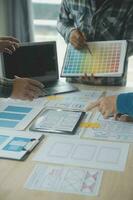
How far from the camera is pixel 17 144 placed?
1330mm

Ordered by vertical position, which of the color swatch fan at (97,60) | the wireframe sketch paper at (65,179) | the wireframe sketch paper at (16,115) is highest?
the color swatch fan at (97,60)

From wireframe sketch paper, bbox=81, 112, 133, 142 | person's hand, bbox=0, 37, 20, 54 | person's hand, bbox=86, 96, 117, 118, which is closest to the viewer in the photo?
wireframe sketch paper, bbox=81, 112, 133, 142

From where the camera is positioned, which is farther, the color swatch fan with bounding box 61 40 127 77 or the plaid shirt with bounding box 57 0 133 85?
the plaid shirt with bounding box 57 0 133 85

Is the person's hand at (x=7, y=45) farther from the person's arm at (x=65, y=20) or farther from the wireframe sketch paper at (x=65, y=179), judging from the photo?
the wireframe sketch paper at (x=65, y=179)

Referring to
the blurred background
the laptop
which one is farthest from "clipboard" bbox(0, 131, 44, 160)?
the blurred background

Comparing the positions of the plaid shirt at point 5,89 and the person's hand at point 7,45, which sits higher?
the person's hand at point 7,45

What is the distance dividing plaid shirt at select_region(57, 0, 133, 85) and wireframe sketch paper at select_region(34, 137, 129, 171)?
68cm

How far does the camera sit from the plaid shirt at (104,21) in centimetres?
192

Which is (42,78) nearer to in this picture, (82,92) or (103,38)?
(82,92)

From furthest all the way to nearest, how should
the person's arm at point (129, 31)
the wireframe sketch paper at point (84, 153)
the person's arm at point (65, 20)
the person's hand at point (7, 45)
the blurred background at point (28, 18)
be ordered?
the blurred background at point (28, 18) < the person's arm at point (65, 20) < the person's arm at point (129, 31) < the person's hand at point (7, 45) < the wireframe sketch paper at point (84, 153)

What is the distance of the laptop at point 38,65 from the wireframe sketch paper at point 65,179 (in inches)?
29.8

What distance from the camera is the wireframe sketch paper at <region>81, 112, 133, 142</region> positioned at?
1.37 m

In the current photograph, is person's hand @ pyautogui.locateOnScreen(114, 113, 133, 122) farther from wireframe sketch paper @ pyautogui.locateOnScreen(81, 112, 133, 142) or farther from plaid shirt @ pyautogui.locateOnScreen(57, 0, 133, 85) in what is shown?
plaid shirt @ pyautogui.locateOnScreen(57, 0, 133, 85)

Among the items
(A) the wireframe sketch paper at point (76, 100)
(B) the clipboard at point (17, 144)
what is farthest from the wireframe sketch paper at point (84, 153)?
(A) the wireframe sketch paper at point (76, 100)
